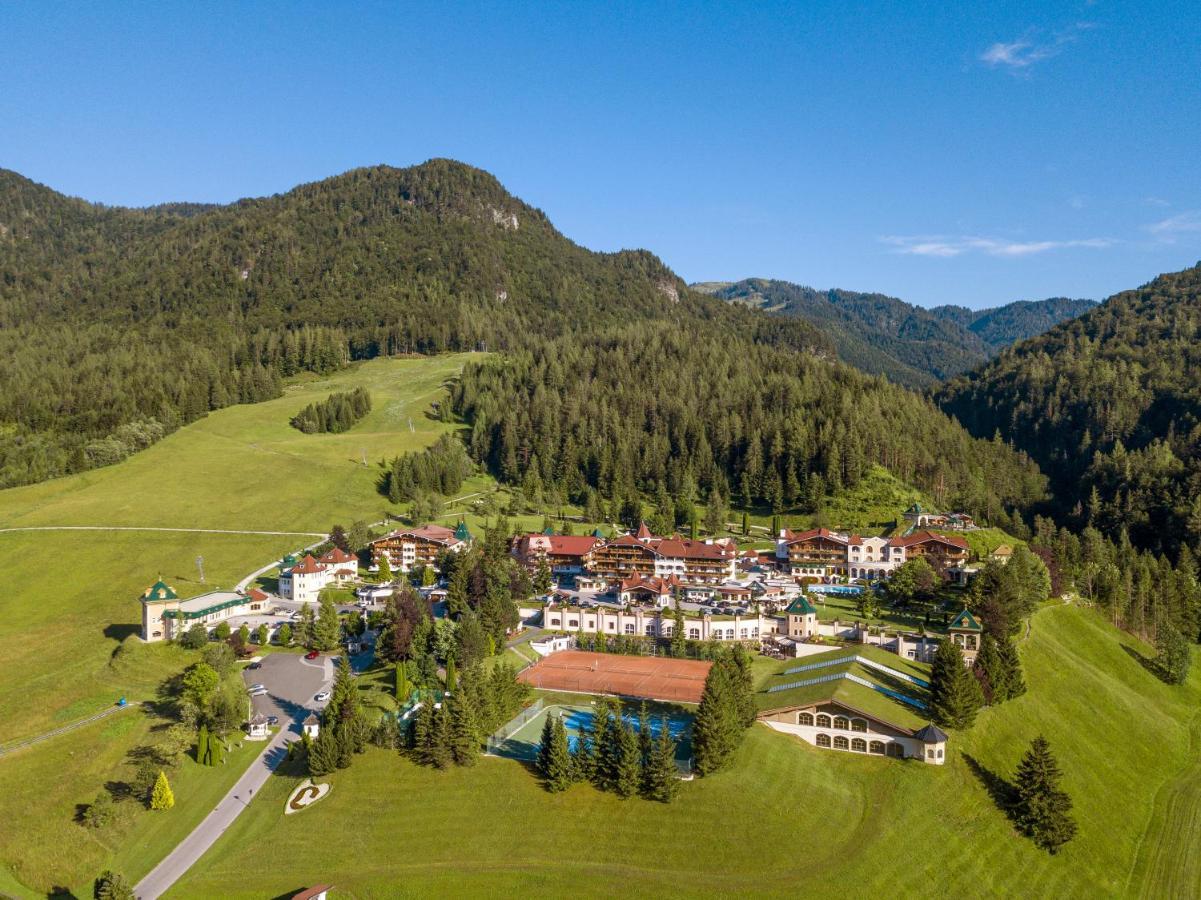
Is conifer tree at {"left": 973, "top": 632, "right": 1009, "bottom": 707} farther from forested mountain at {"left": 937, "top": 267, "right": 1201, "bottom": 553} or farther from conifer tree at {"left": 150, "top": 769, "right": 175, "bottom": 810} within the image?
forested mountain at {"left": 937, "top": 267, "right": 1201, "bottom": 553}

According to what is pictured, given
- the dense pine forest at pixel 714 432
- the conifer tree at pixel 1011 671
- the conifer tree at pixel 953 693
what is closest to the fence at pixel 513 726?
the conifer tree at pixel 953 693

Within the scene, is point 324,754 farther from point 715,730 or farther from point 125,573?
point 125,573

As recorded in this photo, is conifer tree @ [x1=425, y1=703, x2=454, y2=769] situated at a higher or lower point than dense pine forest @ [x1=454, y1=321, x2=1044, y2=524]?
lower

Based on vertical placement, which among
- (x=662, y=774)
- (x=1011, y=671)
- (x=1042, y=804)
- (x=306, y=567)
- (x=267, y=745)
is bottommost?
(x=267, y=745)

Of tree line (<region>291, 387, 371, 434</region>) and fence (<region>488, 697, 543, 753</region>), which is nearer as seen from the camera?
fence (<region>488, 697, 543, 753</region>)

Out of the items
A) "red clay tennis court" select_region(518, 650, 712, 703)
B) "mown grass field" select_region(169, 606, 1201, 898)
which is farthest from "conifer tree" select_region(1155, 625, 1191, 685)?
"red clay tennis court" select_region(518, 650, 712, 703)

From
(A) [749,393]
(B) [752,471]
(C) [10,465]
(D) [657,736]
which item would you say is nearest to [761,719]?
(D) [657,736]

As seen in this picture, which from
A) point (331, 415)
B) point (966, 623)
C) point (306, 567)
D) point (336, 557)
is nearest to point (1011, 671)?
point (966, 623)

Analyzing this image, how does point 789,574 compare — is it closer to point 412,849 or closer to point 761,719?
point 761,719
